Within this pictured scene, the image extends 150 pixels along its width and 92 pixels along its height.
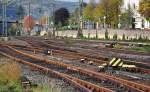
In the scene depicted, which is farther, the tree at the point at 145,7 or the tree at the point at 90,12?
the tree at the point at 90,12

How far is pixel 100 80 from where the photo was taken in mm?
19578

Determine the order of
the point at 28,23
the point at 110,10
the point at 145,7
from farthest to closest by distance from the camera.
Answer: the point at 28,23
the point at 110,10
the point at 145,7

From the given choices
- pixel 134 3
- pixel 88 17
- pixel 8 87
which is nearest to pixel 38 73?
pixel 8 87

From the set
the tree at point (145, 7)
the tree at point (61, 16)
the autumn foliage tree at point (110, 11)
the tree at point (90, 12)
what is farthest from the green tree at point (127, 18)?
the tree at point (61, 16)

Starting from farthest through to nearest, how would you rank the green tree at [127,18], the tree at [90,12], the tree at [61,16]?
the tree at [61,16]
the tree at [90,12]
the green tree at [127,18]

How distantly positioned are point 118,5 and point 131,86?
88.2m

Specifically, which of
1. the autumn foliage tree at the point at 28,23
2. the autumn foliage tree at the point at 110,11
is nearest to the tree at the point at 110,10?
the autumn foliage tree at the point at 110,11

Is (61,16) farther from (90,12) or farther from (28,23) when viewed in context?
(90,12)

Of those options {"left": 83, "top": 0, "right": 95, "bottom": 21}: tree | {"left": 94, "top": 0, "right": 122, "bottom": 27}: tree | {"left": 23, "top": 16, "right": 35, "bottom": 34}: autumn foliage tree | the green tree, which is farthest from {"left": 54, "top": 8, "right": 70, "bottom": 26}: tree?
{"left": 94, "top": 0, "right": 122, "bottom": 27}: tree

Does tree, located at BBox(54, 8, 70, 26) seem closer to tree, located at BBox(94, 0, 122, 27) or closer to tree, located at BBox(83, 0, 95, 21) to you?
tree, located at BBox(83, 0, 95, 21)

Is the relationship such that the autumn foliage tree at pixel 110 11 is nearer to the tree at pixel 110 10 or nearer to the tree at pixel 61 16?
the tree at pixel 110 10

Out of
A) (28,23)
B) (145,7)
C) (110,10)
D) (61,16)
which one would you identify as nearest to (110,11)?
(110,10)

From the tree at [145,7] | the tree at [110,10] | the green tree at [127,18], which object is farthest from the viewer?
the green tree at [127,18]

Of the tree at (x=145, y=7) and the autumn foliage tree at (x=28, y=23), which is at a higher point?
the tree at (x=145, y=7)
